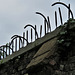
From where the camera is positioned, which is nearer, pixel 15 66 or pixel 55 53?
pixel 55 53

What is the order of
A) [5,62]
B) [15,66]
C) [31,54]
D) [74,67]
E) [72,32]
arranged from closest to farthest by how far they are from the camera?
[74,67], [72,32], [31,54], [15,66], [5,62]

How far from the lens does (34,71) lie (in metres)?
5.30

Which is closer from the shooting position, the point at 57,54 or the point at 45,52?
the point at 57,54

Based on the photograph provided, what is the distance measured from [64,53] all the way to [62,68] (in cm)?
29

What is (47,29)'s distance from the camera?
6176 millimetres

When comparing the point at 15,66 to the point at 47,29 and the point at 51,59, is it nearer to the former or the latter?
the point at 47,29

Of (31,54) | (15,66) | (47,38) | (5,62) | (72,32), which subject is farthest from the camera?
(5,62)

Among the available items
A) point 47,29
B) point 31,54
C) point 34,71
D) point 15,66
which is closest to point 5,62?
point 15,66

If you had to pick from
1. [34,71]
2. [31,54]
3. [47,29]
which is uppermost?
[47,29]

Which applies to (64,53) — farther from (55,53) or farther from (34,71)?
(34,71)

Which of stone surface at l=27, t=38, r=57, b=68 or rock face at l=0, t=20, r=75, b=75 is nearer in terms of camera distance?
rock face at l=0, t=20, r=75, b=75

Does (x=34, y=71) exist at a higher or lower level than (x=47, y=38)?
lower

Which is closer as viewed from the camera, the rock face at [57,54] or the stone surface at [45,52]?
the rock face at [57,54]

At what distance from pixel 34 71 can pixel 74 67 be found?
0.81 m
